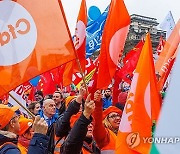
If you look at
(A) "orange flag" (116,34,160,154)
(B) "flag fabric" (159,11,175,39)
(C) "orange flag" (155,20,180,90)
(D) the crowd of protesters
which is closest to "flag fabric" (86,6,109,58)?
(C) "orange flag" (155,20,180,90)

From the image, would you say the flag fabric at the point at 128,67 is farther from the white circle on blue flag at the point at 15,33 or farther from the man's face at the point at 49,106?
the white circle on blue flag at the point at 15,33

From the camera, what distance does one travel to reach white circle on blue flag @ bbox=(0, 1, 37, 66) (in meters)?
3.20

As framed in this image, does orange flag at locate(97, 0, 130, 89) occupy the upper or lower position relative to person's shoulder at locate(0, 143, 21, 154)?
upper

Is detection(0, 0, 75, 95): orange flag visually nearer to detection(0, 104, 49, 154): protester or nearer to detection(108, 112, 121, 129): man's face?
detection(0, 104, 49, 154): protester

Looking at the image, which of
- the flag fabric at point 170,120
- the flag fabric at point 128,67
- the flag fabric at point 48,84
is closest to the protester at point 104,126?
the flag fabric at point 170,120

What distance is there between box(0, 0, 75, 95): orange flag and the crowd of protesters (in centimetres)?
39

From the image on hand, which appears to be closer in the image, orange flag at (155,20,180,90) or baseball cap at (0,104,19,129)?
baseball cap at (0,104,19,129)

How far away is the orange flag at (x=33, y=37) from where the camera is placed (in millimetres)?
3201

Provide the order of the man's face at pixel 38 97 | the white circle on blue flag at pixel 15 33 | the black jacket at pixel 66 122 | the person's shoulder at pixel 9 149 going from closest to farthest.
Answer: the person's shoulder at pixel 9 149 → the white circle on blue flag at pixel 15 33 → the black jacket at pixel 66 122 → the man's face at pixel 38 97

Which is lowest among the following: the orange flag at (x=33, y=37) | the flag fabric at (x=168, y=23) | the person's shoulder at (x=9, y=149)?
the person's shoulder at (x=9, y=149)

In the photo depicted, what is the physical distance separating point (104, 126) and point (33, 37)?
52.9 inches

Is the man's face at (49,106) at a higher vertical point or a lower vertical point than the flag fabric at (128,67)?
lower

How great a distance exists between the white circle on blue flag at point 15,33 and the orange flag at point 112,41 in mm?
964

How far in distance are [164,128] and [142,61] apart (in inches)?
85.1
